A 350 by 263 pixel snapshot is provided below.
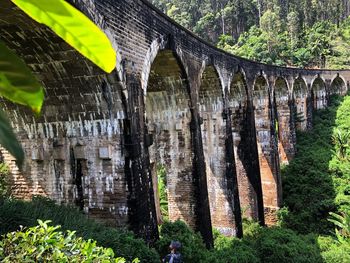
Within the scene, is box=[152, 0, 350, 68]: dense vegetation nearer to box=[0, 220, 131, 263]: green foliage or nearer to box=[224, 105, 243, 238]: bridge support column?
box=[224, 105, 243, 238]: bridge support column

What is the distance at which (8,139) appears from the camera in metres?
0.33

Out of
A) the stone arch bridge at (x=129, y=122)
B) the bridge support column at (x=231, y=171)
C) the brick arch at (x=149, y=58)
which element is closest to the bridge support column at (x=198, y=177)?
the stone arch bridge at (x=129, y=122)

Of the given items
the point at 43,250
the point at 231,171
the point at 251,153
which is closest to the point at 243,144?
the point at 251,153

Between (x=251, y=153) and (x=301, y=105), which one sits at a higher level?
(x=301, y=105)

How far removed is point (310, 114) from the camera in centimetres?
2269

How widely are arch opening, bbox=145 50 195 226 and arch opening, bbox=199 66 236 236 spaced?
1.99 metres

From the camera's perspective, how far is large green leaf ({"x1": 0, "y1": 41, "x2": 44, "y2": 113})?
378 millimetres

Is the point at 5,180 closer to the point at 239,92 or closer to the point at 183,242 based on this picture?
the point at 183,242

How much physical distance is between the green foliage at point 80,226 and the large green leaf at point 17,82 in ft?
14.9

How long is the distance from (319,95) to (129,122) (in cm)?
2276

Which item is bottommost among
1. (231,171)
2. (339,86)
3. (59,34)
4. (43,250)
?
(43,250)

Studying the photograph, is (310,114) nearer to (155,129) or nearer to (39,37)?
(155,129)

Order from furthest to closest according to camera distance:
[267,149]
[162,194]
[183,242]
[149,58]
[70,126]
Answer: [267,149] < [162,194] < [183,242] < [149,58] < [70,126]

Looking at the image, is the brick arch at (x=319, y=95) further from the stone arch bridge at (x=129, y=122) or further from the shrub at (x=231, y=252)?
the shrub at (x=231, y=252)
